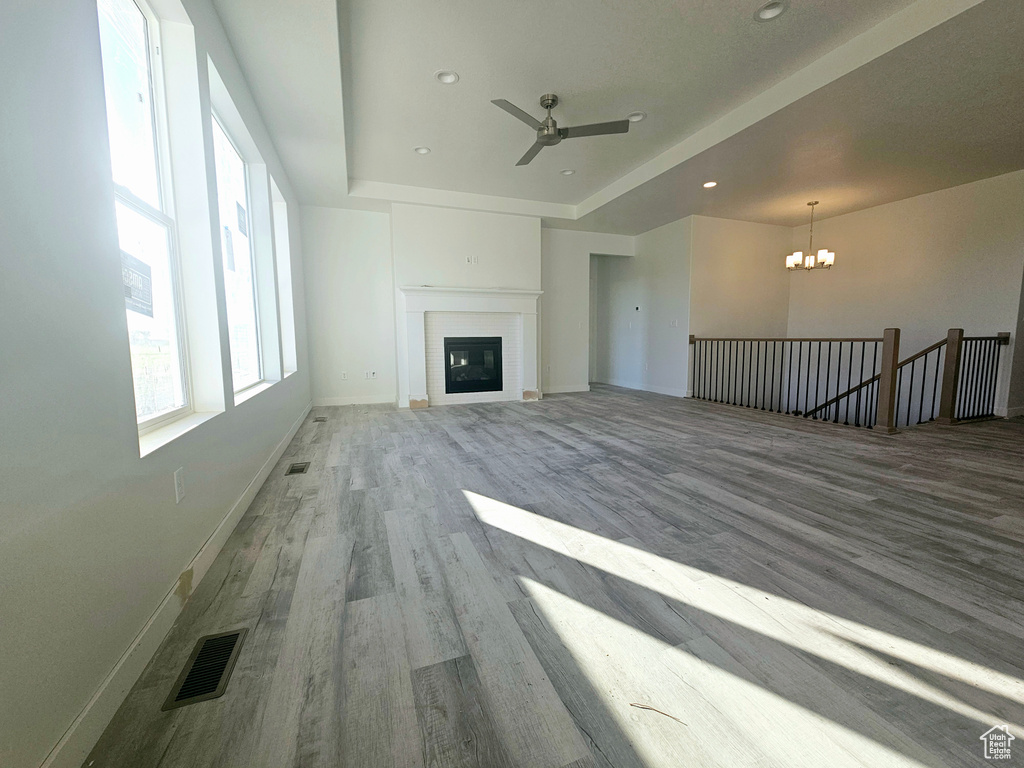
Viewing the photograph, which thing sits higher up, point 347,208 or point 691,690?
point 347,208

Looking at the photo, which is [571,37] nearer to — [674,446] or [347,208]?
[674,446]

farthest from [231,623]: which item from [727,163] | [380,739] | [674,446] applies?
[727,163]

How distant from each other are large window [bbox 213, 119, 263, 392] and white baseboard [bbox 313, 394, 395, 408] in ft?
7.55

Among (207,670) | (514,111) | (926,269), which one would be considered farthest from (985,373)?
(207,670)

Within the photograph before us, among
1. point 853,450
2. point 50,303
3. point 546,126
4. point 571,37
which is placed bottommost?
point 853,450

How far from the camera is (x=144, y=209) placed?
5.59ft

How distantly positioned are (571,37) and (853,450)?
153 inches

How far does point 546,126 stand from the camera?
3402mm

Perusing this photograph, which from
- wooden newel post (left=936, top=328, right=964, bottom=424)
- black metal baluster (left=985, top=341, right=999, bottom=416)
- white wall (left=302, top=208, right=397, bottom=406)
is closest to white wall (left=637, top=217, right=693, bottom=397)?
wooden newel post (left=936, top=328, right=964, bottom=424)

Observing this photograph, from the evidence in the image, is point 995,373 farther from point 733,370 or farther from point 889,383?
point 733,370

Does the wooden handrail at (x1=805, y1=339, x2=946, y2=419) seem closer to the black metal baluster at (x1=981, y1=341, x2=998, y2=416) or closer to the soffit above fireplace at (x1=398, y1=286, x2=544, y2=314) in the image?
the black metal baluster at (x1=981, y1=341, x2=998, y2=416)

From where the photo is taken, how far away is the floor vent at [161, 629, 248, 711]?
3.60ft

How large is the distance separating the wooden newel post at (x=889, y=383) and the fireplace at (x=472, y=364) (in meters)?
4.58

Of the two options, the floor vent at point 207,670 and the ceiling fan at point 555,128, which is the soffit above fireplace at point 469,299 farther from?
the floor vent at point 207,670
